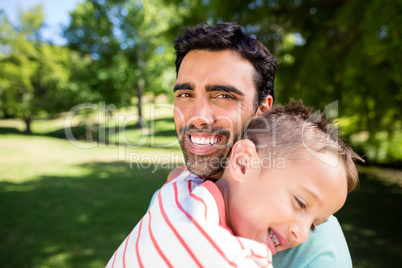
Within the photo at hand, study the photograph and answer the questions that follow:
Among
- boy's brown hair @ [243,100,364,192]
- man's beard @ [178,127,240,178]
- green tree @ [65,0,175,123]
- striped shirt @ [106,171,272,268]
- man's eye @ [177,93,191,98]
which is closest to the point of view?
striped shirt @ [106,171,272,268]

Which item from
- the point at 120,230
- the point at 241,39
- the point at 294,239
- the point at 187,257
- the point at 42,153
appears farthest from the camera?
the point at 42,153

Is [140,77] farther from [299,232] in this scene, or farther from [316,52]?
[299,232]

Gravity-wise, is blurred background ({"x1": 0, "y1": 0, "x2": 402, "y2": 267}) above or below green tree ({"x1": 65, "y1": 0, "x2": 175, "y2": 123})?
below

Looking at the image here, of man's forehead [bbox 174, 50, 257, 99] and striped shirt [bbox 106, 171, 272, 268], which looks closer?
striped shirt [bbox 106, 171, 272, 268]

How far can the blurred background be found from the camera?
257 cm

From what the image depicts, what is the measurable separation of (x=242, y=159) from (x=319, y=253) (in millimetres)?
467

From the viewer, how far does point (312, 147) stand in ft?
3.57

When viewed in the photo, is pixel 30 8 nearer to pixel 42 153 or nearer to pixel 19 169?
pixel 42 153

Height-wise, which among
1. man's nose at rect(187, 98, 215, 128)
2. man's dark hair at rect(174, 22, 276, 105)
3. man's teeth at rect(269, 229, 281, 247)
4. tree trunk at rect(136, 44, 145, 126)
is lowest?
man's teeth at rect(269, 229, 281, 247)

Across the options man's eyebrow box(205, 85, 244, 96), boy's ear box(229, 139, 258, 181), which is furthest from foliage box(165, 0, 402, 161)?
boy's ear box(229, 139, 258, 181)

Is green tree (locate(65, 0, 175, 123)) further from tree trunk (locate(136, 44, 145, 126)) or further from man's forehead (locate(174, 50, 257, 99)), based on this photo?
man's forehead (locate(174, 50, 257, 99))

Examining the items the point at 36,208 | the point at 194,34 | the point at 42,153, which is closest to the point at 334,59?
the point at 194,34

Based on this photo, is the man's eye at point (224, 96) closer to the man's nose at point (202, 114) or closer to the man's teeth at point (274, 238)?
the man's nose at point (202, 114)

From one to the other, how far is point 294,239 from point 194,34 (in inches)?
48.9
